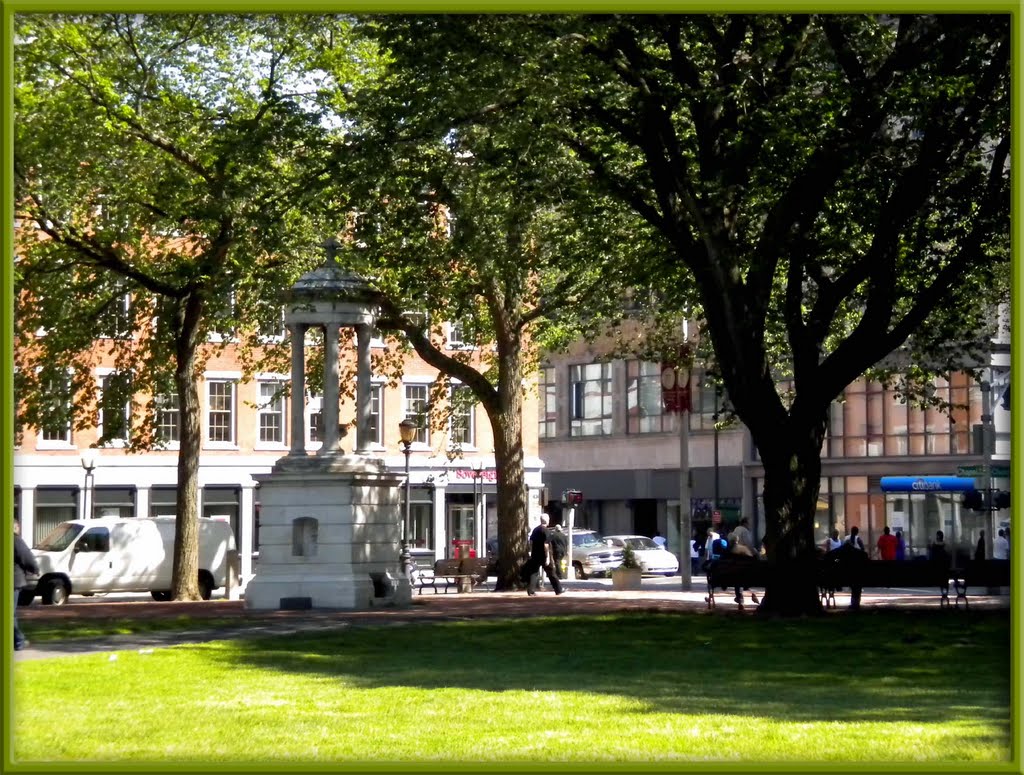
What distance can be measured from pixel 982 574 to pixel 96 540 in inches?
875

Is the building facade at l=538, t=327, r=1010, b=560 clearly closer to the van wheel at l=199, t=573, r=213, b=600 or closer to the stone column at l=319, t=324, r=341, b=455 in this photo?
the van wheel at l=199, t=573, r=213, b=600

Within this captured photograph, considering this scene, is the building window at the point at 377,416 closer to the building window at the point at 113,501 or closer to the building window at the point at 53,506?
the building window at the point at 113,501

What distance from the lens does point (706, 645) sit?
21.3 metres

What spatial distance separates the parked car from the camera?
2352 inches

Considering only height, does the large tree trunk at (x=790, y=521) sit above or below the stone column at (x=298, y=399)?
below

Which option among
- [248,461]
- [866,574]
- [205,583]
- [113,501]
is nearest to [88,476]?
[113,501]

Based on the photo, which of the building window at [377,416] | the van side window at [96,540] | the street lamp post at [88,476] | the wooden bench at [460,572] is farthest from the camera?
the building window at [377,416]

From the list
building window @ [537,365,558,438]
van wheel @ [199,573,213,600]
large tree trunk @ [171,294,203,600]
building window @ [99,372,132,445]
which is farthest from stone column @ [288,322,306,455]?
building window @ [537,365,558,438]

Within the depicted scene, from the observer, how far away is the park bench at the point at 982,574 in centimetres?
2755

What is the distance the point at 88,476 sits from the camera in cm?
5434

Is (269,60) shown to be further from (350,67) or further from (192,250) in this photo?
(192,250)

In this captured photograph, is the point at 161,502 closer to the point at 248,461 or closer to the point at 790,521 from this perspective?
the point at 248,461

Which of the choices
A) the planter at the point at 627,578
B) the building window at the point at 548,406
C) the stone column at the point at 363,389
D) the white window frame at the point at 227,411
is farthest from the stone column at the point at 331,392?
the building window at the point at 548,406

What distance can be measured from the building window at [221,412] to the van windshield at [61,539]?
17.7 meters
